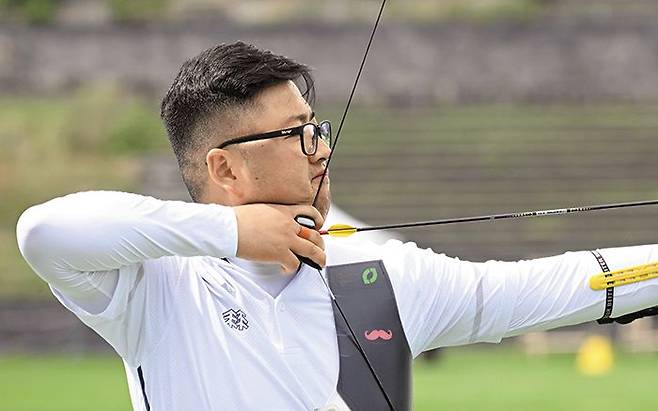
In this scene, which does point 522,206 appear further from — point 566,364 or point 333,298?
point 333,298

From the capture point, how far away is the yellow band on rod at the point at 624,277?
8.55 feet

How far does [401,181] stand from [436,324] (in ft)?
62.3

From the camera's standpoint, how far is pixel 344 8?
26500 millimetres

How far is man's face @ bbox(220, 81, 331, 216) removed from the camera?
2578 mm

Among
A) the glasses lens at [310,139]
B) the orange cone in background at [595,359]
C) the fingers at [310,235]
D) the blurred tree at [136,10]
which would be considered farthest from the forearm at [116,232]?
the blurred tree at [136,10]

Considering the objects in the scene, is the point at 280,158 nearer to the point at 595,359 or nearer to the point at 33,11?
the point at 595,359

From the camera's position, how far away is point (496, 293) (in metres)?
2.60

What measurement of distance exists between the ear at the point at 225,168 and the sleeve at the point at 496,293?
26 centimetres

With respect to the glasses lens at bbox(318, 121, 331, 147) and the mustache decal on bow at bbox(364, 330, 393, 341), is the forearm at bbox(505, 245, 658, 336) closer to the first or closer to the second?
the mustache decal on bow at bbox(364, 330, 393, 341)

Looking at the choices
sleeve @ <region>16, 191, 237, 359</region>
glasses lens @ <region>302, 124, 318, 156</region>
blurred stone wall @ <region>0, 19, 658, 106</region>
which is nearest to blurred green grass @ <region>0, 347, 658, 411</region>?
glasses lens @ <region>302, 124, 318, 156</region>

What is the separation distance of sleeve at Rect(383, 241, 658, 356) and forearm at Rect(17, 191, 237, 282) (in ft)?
1.06

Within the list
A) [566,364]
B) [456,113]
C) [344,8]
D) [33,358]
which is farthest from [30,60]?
[566,364]

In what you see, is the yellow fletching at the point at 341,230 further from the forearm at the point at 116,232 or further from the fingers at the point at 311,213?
the forearm at the point at 116,232

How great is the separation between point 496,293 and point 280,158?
39 centimetres
